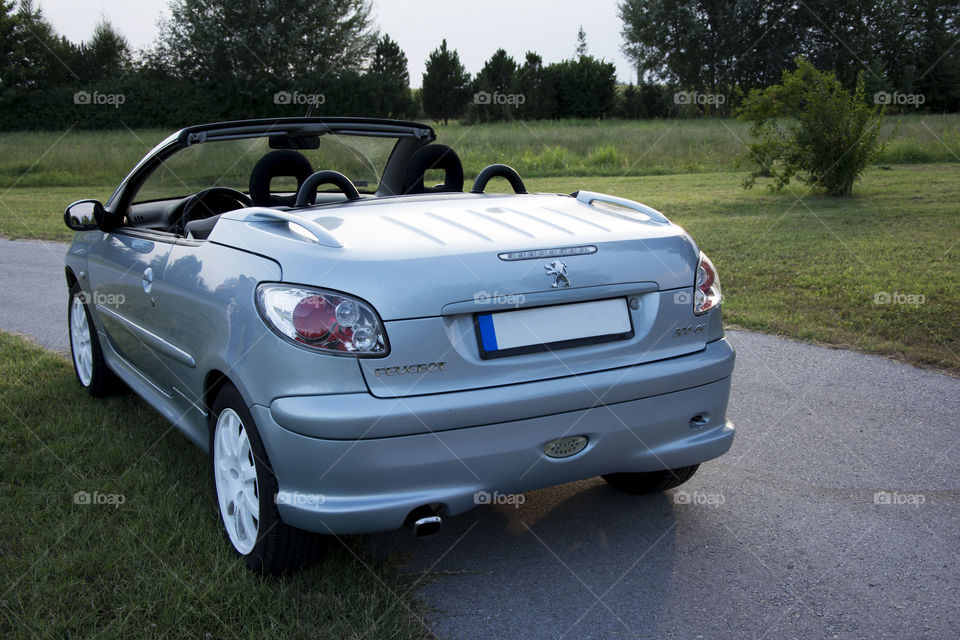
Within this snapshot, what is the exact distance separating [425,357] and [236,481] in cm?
96

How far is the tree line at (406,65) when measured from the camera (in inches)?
1769

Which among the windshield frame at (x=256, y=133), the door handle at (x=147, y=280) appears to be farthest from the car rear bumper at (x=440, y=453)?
the windshield frame at (x=256, y=133)

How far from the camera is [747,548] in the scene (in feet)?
9.82

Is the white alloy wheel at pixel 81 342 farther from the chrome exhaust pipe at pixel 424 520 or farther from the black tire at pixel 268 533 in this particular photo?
the chrome exhaust pipe at pixel 424 520

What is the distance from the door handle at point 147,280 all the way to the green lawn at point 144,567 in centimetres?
82

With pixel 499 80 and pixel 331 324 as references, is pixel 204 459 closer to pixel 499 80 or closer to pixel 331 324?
pixel 331 324

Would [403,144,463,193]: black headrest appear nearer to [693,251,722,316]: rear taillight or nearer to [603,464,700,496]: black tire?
[693,251,722,316]: rear taillight

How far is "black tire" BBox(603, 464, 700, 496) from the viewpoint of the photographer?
3.33 metres

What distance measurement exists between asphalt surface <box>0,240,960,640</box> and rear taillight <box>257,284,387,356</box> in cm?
91

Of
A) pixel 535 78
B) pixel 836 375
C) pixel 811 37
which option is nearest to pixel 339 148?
pixel 836 375

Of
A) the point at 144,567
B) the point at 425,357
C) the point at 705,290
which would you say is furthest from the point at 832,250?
the point at 144,567

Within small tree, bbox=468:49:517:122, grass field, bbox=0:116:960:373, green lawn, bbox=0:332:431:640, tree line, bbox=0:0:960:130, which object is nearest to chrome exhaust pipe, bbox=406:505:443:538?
green lawn, bbox=0:332:431:640

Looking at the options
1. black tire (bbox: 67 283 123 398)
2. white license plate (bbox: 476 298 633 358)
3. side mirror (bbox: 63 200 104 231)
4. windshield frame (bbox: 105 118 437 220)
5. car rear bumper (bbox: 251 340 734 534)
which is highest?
windshield frame (bbox: 105 118 437 220)

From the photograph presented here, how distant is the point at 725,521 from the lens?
10.6 feet
